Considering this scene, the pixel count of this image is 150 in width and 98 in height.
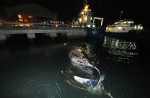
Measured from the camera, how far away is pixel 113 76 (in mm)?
11227

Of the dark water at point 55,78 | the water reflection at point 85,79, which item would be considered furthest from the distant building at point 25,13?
the water reflection at point 85,79

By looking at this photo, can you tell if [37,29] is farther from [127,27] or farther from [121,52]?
[127,27]

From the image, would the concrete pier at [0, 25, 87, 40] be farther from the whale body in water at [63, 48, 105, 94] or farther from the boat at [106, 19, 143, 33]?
the whale body in water at [63, 48, 105, 94]

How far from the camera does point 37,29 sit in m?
23.7

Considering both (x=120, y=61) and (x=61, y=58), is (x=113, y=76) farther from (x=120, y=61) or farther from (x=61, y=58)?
(x=61, y=58)

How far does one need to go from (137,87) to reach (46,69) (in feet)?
27.1

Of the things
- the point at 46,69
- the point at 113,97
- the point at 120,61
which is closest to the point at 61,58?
the point at 46,69

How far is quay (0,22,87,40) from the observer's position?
71.7ft

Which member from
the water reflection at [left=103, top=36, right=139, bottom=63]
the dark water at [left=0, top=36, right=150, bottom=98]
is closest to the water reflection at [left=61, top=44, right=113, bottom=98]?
Result: the dark water at [left=0, top=36, right=150, bottom=98]

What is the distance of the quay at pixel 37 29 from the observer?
21.9 meters

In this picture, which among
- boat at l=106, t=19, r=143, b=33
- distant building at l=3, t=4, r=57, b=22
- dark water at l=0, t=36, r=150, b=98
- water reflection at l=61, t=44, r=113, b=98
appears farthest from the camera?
boat at l=106, t=19, r=143, b=33

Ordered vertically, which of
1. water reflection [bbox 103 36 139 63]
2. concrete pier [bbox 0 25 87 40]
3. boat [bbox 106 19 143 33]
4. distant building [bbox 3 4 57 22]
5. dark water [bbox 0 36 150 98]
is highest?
distant building [bbox 3 4 57 22]

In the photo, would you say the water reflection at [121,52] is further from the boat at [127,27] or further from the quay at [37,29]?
the boat at [127,27]

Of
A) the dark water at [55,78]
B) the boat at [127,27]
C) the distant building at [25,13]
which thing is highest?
the distant building at [25,13]
